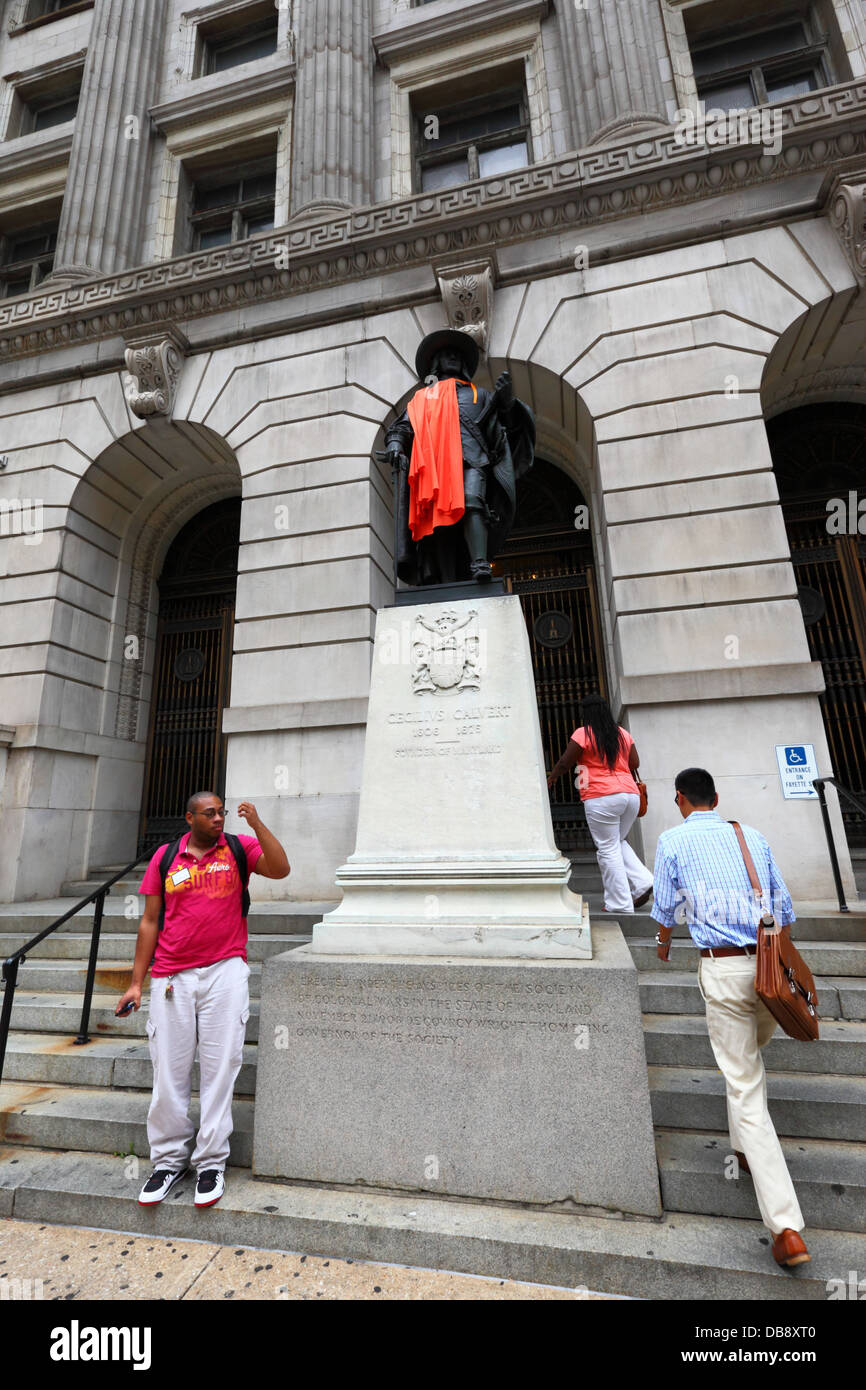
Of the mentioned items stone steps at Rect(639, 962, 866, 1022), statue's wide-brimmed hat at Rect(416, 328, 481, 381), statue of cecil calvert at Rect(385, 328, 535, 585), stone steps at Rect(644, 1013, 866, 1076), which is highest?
statue's wide-brimmed hat at Rect(416, 328, 481, 381)

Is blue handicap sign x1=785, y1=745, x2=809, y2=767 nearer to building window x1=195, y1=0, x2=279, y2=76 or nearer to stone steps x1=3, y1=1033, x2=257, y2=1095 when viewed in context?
stone steps x1=3, y1=1033, x2=257, y2=1095

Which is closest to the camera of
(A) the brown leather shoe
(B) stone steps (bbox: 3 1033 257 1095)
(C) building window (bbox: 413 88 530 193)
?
(A) the brown leather shoe

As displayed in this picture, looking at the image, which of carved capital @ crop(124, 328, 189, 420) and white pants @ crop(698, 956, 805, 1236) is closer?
white pants @ crop(698, 956, 805, 1236)

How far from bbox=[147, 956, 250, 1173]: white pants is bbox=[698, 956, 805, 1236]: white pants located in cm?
250

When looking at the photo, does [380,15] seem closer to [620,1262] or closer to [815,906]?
[815,906]

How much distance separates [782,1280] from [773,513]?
25.3ft

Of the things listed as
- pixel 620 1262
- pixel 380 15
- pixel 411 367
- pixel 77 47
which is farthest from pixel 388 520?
pixel 77 47

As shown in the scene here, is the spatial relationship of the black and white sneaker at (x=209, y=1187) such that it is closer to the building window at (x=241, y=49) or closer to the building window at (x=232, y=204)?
the building window at (x=232, y=204)

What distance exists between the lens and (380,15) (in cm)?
1367

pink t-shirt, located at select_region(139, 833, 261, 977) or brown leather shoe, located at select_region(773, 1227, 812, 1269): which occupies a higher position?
pink t-shirt, located at select_region(139, 833, 261, 977)

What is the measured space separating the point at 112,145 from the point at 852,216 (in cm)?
1406

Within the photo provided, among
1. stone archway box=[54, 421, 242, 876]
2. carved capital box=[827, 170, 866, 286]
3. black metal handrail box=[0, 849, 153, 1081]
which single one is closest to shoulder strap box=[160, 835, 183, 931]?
black metal handrail box=[0, 849, 153, 1081]

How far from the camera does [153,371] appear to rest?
1099 centimetres

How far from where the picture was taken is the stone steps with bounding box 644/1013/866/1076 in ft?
13.6
